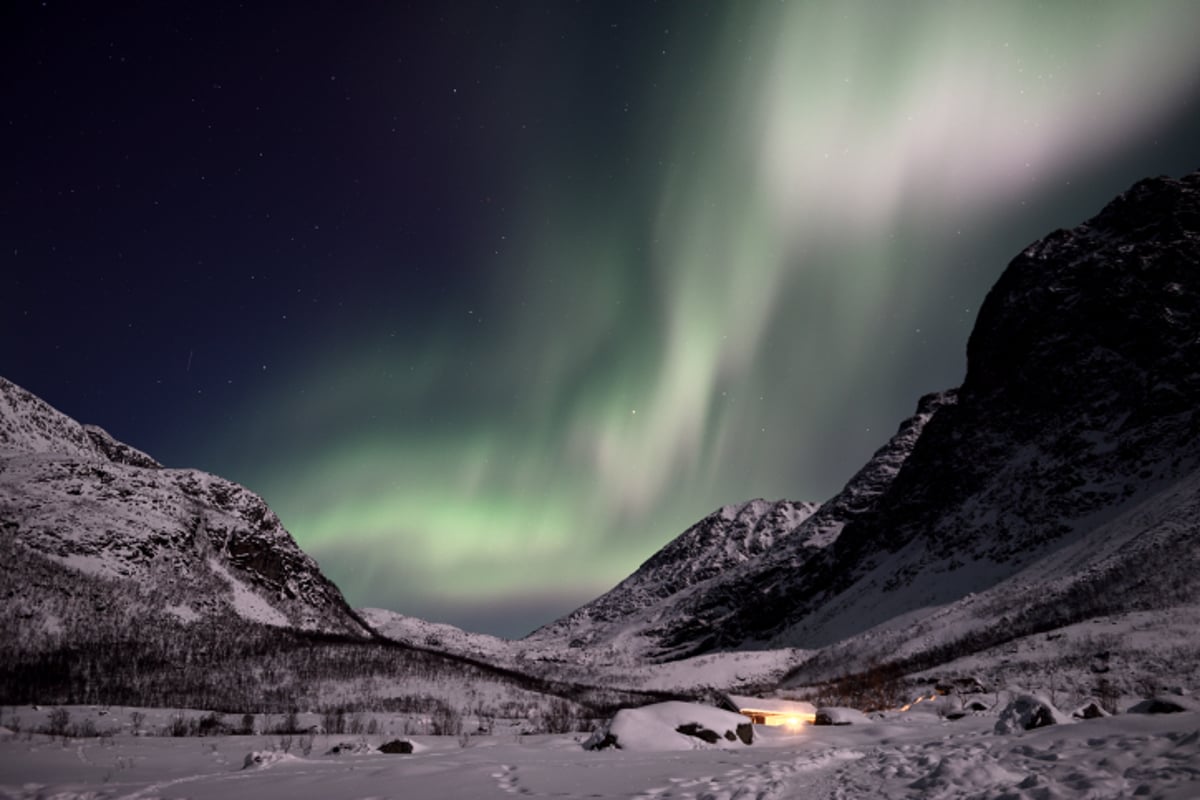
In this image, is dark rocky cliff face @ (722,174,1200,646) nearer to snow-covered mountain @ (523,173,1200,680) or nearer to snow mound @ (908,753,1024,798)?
snow-covered mountain @ (523,173,1200,680)

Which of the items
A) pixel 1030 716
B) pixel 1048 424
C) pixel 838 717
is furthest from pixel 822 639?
pixel 1030 716

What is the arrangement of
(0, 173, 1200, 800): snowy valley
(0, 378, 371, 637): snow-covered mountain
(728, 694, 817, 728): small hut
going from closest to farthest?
(0, 173, 1200, 800): snowy valley < (728, 694, 817, 728): small hut < (0, 378, 371, 637): snow-covered mountain

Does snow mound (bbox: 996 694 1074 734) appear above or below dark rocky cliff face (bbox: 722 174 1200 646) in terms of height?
below

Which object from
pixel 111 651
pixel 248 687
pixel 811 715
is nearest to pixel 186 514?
pixel 111 651

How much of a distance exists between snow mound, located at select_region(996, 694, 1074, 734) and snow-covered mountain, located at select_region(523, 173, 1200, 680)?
5207 cm

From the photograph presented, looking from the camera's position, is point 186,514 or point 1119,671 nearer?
point 1119,671

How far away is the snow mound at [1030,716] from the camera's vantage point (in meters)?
14.1

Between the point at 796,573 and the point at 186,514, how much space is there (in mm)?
171805

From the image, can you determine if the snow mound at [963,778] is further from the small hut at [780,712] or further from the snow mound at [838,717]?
the small hut at [780,712]

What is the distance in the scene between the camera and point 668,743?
52.1 ft

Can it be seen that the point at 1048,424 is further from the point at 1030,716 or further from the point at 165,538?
the point at 165,538

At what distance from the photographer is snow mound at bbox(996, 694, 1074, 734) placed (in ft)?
46.4

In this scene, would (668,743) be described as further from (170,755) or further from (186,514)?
(186,514)

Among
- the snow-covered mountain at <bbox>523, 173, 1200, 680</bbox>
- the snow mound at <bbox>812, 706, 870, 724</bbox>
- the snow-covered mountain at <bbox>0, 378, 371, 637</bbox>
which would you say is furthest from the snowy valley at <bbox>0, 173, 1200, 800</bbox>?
the snow-covered mountain at <bbox>0, 378, 371, 637</bbox>
